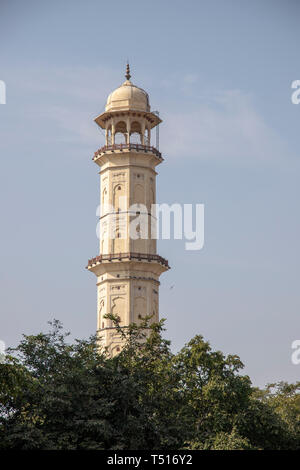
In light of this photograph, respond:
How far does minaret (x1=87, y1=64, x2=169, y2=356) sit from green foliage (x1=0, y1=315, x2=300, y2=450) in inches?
852

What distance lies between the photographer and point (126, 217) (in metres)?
71.5

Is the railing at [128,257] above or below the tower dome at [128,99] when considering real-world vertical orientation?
below

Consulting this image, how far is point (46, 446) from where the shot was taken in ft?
122

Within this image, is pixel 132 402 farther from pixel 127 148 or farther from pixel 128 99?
pixel 128 99

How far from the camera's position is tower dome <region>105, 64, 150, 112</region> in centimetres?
7377

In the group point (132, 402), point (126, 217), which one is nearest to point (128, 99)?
point (126, 217)

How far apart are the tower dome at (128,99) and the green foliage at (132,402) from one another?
2950cm

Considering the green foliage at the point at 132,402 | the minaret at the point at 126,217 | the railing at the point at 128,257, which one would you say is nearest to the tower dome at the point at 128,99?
the minaret at the point at 126,217

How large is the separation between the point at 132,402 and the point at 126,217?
3157 centimetres

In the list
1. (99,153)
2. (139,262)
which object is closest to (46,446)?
(139,262)

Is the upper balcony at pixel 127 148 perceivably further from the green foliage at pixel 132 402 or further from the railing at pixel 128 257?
the green foliage at pixel 132 402

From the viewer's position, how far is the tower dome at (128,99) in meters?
73.8

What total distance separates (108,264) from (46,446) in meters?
33.6

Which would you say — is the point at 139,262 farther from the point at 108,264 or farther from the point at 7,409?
the point at 7,409
